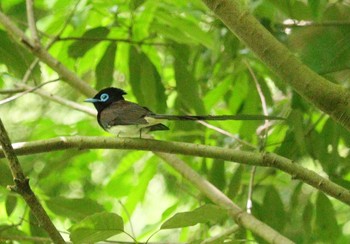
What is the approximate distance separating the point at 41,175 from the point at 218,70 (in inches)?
38.2

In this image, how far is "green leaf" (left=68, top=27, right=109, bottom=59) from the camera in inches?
110

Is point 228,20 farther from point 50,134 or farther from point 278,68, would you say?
point 50,134

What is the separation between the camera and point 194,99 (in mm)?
2668

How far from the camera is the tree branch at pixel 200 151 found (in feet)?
5.95

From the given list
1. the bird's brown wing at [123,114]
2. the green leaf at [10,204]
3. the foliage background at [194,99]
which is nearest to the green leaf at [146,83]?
the foliage background at [194,99]

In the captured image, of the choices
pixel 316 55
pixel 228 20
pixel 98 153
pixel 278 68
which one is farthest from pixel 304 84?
pixel 98 153

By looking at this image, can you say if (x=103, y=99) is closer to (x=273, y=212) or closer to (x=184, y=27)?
(x=184, y=27)

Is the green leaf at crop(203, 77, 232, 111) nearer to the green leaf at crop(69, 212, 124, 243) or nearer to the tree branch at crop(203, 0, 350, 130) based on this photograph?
the green leaf at crop(69, 212, 124, 243)

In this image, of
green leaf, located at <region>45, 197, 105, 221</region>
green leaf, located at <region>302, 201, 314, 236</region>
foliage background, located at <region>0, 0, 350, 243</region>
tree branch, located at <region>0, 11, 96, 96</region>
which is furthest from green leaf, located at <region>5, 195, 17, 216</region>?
green leaf, located at <region>302, 201, 314, 236</region>

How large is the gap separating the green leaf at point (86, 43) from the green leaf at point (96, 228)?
1163 millimetres

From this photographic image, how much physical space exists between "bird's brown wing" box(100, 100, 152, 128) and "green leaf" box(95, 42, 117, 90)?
20cm

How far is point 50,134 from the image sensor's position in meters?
2.96

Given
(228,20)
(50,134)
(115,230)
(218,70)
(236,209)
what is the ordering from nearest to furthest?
(228,20) < (115,230) < (236,209) < (50,134) < (218,70)

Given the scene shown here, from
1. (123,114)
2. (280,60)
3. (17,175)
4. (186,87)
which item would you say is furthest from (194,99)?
(17,175)
